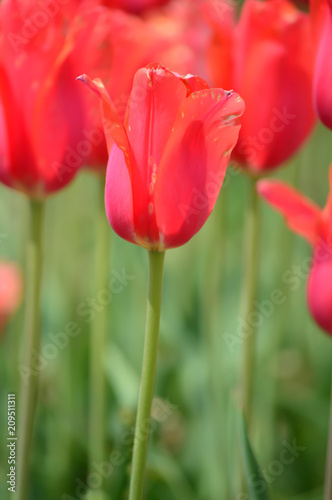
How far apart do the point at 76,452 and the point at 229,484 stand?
28 cm

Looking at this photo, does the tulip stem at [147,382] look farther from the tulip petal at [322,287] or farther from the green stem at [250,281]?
the green stem at [250,281]

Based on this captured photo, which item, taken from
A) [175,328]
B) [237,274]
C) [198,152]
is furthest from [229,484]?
[237,274]

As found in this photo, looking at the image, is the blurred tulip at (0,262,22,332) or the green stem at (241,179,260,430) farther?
→ the blurred tulip at (0,262,22,332)

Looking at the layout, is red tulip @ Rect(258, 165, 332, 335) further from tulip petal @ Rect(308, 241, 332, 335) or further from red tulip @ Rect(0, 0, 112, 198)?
red tulip @ Rect(0, 0, 112, 198)

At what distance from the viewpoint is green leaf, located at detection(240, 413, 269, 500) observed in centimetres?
56

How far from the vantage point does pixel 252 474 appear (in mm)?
562

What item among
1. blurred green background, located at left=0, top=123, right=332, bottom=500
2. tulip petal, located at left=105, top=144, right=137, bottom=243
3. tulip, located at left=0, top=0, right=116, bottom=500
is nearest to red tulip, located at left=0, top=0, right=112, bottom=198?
tulip, located at left=0, top=0, right=116, bottom=500

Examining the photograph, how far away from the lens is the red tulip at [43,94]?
633 millimetres

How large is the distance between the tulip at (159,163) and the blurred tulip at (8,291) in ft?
1.38

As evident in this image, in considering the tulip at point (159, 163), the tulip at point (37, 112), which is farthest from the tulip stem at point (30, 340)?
the tulip at point (159, 163)

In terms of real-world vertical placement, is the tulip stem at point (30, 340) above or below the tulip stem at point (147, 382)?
below

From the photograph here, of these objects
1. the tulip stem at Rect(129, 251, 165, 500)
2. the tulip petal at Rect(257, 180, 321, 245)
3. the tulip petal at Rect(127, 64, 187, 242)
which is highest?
the tulip petal at Rect(127, 64, 187, 242)

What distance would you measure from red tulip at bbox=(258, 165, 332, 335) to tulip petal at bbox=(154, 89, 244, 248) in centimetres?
14

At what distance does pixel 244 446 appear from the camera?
1.88 feet
